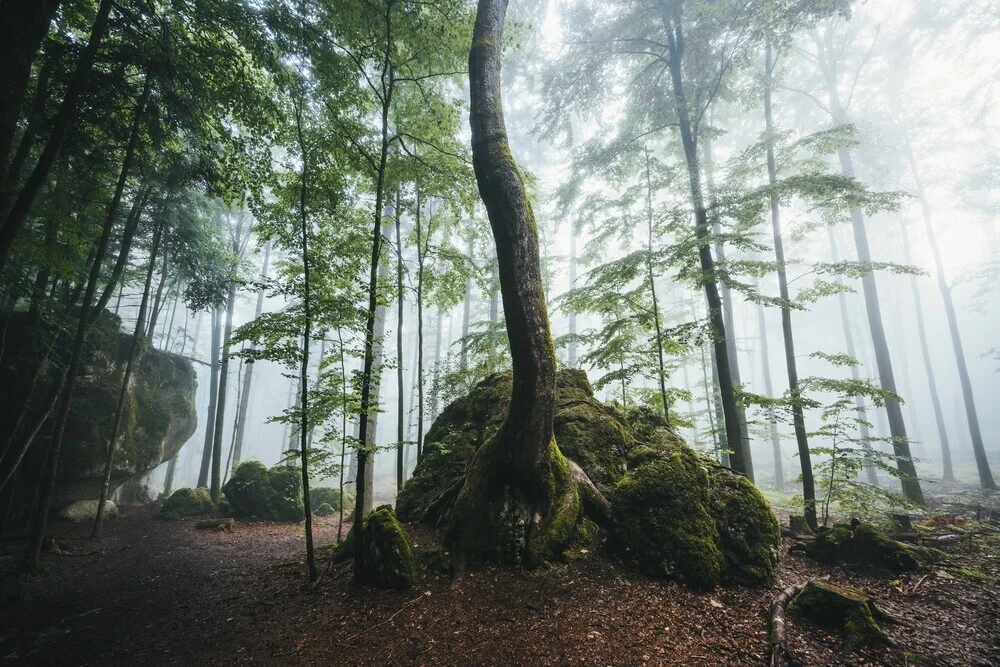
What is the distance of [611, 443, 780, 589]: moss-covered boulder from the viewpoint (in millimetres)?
4480

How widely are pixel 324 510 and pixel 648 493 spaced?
46.9 ft

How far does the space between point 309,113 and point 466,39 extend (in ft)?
10.7

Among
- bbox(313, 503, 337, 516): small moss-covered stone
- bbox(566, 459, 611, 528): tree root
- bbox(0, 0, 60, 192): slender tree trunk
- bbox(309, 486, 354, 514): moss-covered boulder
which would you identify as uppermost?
bbox(0, 0, 60, 192): slender tree trunk

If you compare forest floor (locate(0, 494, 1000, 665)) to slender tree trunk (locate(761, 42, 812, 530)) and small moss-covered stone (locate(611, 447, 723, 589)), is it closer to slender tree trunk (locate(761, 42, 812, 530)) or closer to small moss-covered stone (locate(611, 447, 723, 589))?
small moss-covered stone (locate(611, 447, 723, 589))

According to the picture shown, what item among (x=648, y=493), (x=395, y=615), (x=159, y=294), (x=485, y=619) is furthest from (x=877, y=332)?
(x=159, y=294)

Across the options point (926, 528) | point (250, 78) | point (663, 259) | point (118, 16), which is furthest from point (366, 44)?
point (926, 528)

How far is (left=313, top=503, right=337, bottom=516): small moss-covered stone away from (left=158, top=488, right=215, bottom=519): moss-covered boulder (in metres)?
3.47

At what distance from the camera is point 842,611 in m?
3.65

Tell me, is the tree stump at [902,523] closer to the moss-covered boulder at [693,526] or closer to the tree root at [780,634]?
the moss-covered boulder at [693,526]

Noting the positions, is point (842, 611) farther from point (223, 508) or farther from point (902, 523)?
point (223, 508)

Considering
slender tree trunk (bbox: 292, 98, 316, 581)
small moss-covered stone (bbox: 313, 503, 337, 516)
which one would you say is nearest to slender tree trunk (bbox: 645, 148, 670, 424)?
slender tree trunk (bbox: 292, 98, 316, 581)

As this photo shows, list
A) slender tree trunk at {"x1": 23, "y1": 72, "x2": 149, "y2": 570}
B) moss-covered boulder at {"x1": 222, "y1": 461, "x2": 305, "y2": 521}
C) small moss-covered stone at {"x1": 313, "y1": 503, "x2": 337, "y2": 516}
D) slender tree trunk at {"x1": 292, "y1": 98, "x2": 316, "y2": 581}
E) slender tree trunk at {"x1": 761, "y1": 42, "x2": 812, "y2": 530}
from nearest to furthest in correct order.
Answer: slender tree trunk at {"x1": 292, "y1": 98, "x2": 316, "y2": 581} → slender tree trunk at {"x1": 23, "y1": 72, "x2": 149, "y2": 570} → slender tree trunk at {"x1": 761, "y1": 42, "x2": 812, "y2": 530} → moss-covered boulder at {"x1": 222, "y1": 461, "x2": 305, "y2": 521} → small moss-covered stone at {"x1": 313, "y1": 503, "x2": 337, "y2": 516}

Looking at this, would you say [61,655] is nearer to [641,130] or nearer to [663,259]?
[663,259]

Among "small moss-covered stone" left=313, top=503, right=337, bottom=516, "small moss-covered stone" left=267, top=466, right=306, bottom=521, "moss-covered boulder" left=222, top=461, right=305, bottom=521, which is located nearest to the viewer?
"moss-covered boulder" left=222, top=461, right=305, bottom=521
